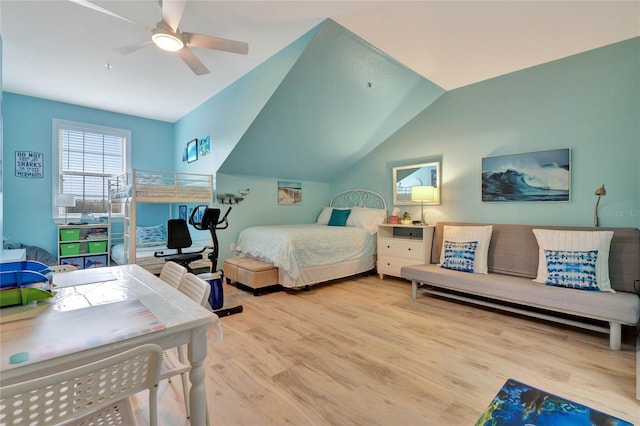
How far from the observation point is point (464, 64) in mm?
3293

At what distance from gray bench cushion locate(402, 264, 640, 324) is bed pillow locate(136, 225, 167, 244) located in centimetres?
409

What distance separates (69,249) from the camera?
429 cm

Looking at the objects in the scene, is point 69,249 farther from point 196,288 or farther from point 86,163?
point 196,288

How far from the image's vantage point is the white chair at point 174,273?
69.2 inches

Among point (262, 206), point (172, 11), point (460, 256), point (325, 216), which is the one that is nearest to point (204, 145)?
point (262, 206)

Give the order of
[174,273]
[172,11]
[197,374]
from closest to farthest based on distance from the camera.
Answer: [197,374] < [174,273] < [172,11]

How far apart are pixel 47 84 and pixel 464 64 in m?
5.41

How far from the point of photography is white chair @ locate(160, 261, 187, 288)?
1.76 metres

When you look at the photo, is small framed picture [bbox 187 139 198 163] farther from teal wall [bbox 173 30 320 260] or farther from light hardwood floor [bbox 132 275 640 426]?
light hardwood floor [bbox 132 275 640 426]

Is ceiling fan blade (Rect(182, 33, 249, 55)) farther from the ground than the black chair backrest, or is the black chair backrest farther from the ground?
ceiling fan blade (Rect(182, 33, 249, 55))

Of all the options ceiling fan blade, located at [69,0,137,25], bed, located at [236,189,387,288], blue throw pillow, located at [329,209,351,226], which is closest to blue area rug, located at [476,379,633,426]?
bed, located at [236,189,387,288]

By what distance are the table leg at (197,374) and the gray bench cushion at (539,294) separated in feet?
9.00

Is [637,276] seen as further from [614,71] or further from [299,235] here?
[299,235]

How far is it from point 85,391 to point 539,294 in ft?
10.4
